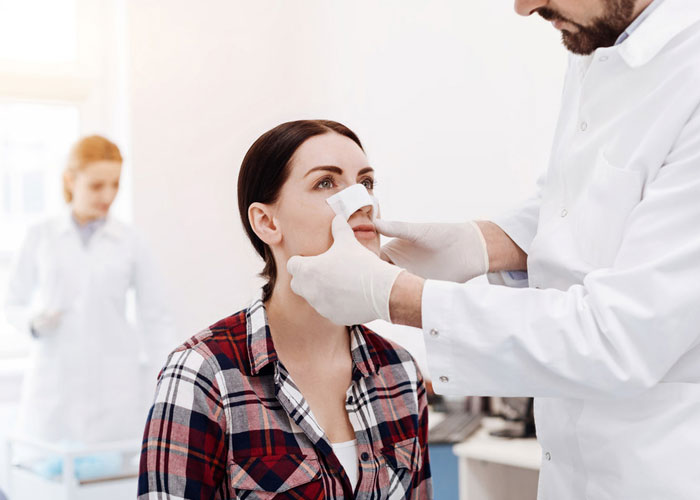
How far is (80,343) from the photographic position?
2.98 meters

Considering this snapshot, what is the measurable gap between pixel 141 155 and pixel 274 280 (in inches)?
86.8

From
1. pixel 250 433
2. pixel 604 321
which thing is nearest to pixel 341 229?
pixel 250 433

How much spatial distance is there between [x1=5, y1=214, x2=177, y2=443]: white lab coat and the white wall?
40 centimetres

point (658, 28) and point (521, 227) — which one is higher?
point (658, 28)

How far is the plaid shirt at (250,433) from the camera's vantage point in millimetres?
1150

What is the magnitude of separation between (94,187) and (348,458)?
2131mm

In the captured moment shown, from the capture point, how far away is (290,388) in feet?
4.08

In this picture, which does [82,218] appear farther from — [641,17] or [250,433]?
A: [641,17]

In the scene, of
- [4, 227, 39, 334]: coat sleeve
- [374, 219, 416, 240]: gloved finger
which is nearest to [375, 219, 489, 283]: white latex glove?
[374, 219, 416, 240]: gloved finger

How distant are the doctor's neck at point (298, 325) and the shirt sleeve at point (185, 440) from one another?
0.21 meters

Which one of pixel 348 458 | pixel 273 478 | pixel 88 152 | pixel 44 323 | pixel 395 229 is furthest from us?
pixel 88 152

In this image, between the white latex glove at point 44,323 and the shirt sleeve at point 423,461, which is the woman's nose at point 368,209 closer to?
the shirt sleeve at point 423,461

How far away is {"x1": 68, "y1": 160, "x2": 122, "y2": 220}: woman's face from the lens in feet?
9.93

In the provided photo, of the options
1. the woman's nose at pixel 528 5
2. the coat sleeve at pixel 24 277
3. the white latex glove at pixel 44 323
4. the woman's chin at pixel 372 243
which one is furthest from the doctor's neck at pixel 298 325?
the coat sleeve at pixel 24 277
